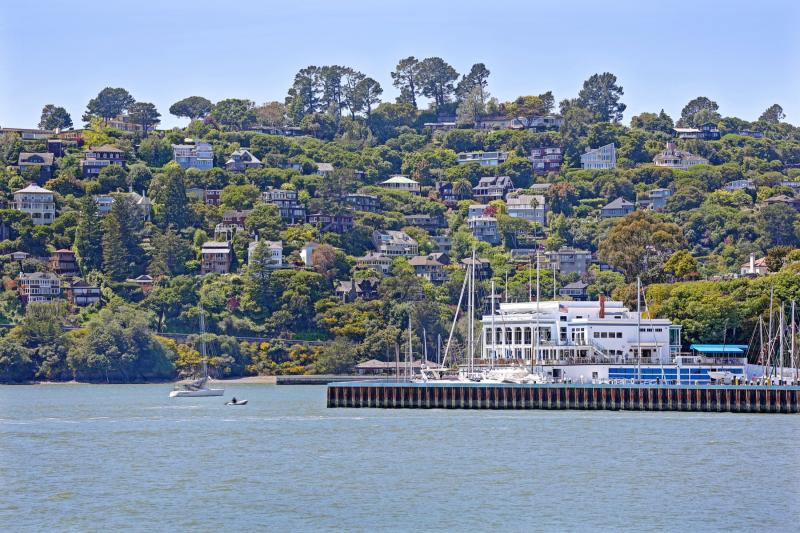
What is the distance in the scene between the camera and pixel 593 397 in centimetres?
9938

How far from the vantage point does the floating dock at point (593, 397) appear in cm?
9694

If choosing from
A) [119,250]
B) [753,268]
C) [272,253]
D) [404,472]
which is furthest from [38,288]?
[404,472]

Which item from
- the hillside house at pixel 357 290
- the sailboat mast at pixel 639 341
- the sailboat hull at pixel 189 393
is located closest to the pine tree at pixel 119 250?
the hillside house at pixel 357 290

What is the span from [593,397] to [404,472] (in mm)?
31327

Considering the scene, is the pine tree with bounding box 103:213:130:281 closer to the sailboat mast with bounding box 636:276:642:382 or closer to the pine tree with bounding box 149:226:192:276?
the pine tree with bounding box 149:226:192:276

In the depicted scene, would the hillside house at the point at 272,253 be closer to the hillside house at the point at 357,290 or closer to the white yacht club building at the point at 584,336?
the hillside house at the point at 357,290

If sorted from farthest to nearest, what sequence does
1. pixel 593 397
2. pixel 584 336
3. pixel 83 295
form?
pixel 83 295 < pixel 584 336 < pixel 593 397

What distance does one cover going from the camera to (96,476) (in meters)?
69.6

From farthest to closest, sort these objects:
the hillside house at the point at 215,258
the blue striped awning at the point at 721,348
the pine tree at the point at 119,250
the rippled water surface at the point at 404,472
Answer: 1. the hillside house at the point at 215,258
2. the pine tree at the point at 119,250
3. the blue striped awning at the point at 721,348
4. the rippled water surface at the point at 404,472

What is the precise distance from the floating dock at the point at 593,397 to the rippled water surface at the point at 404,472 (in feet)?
5.16

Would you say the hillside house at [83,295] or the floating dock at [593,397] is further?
the hillside house at [83,295]

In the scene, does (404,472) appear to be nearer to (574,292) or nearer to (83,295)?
(83,295)

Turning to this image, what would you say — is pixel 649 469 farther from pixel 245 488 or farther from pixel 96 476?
pixel 96 476

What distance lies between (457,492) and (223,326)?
114204 mm
